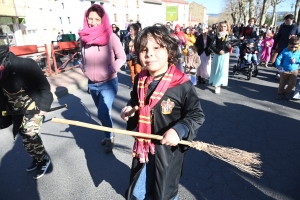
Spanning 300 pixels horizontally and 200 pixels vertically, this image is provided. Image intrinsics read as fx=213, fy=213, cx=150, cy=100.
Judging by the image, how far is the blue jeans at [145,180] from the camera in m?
1.68

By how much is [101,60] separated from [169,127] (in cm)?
166

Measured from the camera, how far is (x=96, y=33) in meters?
2.68

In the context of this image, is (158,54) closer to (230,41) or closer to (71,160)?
(71,160)

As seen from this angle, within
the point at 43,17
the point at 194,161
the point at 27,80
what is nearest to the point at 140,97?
the point at 27,80

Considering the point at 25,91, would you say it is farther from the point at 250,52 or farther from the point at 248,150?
the point at 250,52

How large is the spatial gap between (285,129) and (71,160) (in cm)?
368

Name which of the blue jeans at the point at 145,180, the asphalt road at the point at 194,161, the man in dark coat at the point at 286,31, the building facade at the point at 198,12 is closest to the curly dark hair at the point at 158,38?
the blue jeans at the point at 145,180

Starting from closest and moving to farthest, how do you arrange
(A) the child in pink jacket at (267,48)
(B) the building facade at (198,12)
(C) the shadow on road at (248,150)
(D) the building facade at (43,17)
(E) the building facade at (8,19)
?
1. (C) the shadow on road at (248,150)
2. (A) the child in pink jacket at (267,48)
3. (E) the building facade at (8,19)
4. (D) the building facade at (43,17)
5. (B) the building facade at (198,12)

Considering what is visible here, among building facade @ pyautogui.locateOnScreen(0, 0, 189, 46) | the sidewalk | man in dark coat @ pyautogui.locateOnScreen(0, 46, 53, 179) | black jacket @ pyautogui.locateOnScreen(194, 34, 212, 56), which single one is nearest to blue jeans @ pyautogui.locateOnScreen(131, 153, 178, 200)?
man in dark coat @ pyautogui.locateOnScreen(0, 46, 53, 179)

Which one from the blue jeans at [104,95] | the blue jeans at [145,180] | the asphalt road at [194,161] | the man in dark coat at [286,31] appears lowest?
the asphalt road at [194,161]

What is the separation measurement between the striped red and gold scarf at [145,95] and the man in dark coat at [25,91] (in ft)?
4.23

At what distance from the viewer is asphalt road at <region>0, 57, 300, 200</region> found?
2498 millimetres

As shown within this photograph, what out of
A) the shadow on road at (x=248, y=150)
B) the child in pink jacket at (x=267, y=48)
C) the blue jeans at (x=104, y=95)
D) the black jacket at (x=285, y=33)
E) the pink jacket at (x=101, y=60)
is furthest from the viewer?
the child in pink jacket at (x=267, y=48)

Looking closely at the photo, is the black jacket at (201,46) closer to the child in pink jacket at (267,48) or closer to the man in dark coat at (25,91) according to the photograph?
the child in pink jacket at (267,48)
